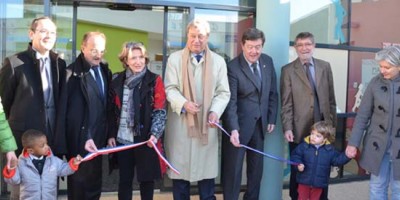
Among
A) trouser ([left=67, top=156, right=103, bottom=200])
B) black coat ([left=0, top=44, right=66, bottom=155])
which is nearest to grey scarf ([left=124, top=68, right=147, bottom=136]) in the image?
trouser ([left=67, top=156, right=103, bottom=200])

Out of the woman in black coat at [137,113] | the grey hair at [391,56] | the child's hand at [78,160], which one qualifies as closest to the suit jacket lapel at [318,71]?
the grey hair at [391,56]

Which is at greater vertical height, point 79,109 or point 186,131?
point 79,109

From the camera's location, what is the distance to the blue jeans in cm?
388

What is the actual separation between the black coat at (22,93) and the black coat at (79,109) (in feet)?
0.80

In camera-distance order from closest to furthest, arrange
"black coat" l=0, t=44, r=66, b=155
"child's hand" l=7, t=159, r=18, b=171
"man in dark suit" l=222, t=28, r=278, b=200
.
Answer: "child's hand" l=7, t=159, r=18, b=171 → "black coat" l=0, t=44, r=66, b=155 → "man in dark suit" l=222, t=28, r=278, b=200

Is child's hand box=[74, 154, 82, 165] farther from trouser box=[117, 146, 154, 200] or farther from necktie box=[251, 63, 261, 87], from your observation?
necktie box=[251, 63, 261, 87]

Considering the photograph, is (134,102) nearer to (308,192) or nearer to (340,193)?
(308,192)

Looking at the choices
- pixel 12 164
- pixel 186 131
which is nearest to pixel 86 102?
pixel 12 164

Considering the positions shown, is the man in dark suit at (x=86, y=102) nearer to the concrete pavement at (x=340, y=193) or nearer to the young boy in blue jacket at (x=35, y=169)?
the young boy in blue jacket at (x=35, y=169)

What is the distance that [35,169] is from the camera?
3.44 m

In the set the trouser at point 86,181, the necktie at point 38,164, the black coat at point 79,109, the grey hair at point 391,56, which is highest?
the grey hair at point 391,56

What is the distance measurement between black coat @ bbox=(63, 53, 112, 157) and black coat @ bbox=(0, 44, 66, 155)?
0.24 meters

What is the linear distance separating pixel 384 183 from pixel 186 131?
1.78m

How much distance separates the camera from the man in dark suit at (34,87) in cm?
349
